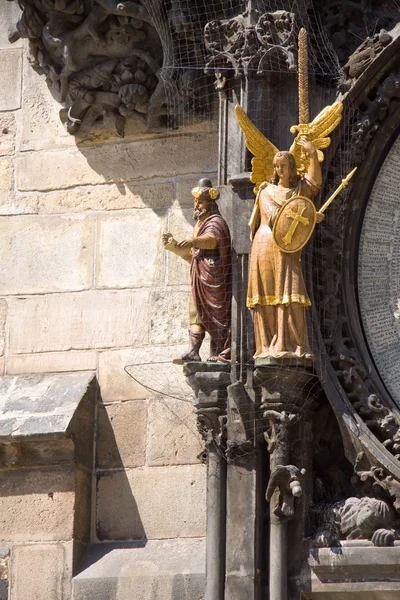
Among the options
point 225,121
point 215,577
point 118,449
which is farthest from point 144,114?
point 215,577

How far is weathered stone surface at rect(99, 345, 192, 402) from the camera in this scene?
29.8 feet

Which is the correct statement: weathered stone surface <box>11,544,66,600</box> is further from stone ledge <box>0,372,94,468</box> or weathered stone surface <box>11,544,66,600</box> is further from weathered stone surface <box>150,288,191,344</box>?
weathered stone surface <box>150,288,191,344</box>

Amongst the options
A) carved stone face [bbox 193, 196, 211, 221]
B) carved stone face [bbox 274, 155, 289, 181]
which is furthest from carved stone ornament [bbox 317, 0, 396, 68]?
carved stone face [bbox 193, 196, 211, 221]

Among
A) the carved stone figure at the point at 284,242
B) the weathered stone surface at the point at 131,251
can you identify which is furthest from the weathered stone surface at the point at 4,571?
the carved stone figure at the point at 284,242

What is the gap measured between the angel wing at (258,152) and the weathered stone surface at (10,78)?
1.80 meters

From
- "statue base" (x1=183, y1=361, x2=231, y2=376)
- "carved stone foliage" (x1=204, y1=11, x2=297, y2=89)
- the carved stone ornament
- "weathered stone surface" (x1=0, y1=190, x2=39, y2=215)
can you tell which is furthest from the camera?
"weathered stone surface" (x1=0, y1=190, x2=39, y2=215)

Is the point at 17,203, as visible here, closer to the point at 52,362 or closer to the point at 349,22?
the point at 52,362

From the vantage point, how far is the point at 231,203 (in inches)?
342

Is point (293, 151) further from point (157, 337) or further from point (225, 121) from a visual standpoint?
point (157, 337)

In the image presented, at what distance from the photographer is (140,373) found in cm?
917

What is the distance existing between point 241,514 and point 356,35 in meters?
2.45

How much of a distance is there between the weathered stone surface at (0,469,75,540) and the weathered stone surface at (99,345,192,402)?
547 millimetres

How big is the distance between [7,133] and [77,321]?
1.21 m

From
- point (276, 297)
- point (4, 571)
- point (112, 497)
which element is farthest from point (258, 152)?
point (4, 571)
